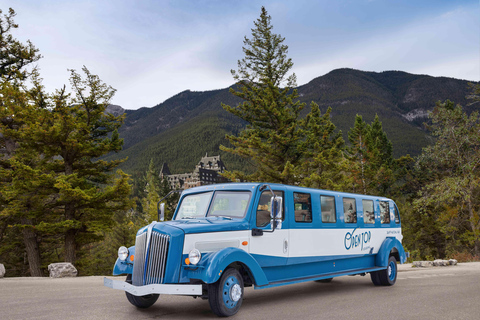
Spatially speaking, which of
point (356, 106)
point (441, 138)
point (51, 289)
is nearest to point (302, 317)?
point (51, 289)

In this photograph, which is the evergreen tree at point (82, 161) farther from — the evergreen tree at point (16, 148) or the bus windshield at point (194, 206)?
the bus windshield at point (194, 206)

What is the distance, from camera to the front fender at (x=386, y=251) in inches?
463

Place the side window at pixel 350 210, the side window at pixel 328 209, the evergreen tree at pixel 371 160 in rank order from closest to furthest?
1. the side window at pixel 328 209
2. the side window at pixel 350 210
3. the evergreen tree at pixel 371 160

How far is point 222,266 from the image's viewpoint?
6.84 m

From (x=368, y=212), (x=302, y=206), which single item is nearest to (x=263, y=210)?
(x=302, y=206)

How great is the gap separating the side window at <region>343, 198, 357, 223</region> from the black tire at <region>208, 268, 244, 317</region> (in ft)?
14.6

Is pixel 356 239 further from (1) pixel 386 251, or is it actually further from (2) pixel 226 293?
(2) pixel 226 293

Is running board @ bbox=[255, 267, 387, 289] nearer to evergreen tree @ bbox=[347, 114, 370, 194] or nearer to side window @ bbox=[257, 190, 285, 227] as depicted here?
side window @ bbox=[257, 190, 285, 227]

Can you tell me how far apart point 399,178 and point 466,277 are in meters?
47.5

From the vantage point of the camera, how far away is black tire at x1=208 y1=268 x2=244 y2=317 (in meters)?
6.93

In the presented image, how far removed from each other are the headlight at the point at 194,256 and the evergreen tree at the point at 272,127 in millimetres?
26170

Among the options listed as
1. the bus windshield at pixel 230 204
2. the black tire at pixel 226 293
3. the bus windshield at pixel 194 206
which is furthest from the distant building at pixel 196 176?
the black tire at pixel 226 293

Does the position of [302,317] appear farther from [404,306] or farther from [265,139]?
[265,139]

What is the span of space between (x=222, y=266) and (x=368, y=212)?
636cm
